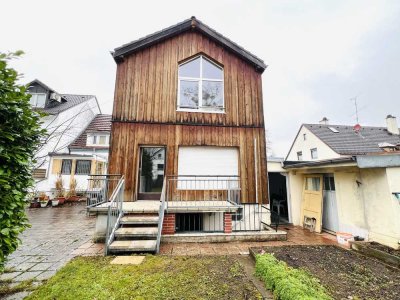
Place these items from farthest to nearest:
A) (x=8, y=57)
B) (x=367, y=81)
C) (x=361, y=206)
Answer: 1. (x=367, y=81)
2. (x=361, y=206)
3. (x=8, y=57)

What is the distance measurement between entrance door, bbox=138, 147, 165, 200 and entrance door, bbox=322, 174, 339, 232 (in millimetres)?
6626

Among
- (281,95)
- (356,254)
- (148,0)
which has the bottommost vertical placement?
(356,254)

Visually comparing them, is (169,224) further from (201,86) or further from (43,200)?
(43,200)

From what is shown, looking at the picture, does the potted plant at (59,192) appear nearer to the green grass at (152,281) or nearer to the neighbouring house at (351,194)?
the green grass at (152,281)

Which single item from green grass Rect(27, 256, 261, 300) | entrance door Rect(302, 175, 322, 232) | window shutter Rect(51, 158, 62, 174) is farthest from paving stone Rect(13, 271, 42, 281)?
window shutter Rect(51, 158, 62, 174)

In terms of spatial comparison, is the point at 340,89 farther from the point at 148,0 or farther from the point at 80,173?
the point at 80,173

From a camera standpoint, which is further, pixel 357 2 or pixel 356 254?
pixel 357 2

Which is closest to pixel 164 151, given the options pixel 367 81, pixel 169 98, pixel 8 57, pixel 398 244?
pixel 169 98

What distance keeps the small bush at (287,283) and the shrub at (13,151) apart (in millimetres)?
3872

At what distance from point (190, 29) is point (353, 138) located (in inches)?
542

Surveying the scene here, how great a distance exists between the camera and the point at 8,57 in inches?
104

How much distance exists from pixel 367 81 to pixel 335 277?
2370 centimetres

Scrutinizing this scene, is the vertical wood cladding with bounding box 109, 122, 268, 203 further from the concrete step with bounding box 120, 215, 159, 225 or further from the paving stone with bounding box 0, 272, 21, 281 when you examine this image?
the paving stone with bounding box 0, 272, 21, 281

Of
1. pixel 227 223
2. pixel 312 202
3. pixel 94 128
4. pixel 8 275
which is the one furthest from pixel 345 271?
pixel 94 128
